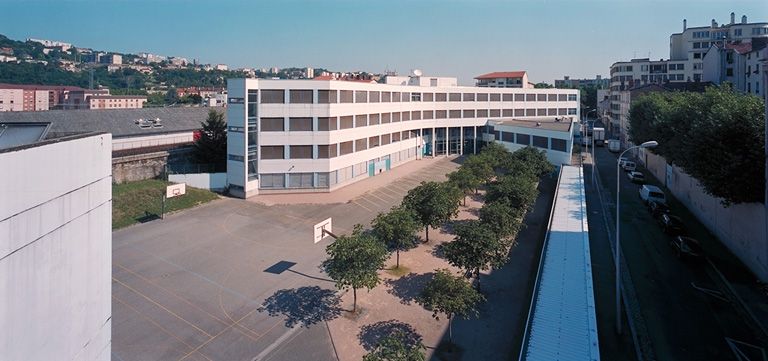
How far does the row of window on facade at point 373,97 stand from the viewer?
3741 cm

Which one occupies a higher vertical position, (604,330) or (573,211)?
(573,211)

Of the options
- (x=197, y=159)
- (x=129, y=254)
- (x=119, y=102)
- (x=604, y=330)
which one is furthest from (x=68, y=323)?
(x=119, y=102)

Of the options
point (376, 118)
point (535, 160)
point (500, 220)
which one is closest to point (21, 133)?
point (500, 220)

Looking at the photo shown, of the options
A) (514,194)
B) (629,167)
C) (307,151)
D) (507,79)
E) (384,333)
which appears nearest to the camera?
(384,333)

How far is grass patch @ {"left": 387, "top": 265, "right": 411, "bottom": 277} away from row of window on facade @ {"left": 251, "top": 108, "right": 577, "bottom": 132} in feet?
61.5

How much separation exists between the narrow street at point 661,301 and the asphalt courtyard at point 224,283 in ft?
39.1

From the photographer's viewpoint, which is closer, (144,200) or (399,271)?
(399,271)

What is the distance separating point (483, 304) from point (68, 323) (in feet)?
51.1

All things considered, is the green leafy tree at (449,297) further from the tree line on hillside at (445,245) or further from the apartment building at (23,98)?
the apartment building at (23,98)

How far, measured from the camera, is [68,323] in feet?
23.4

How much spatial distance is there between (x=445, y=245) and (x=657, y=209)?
2146cm

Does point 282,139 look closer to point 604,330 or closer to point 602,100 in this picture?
point 604,330

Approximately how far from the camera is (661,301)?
1964 centimetres

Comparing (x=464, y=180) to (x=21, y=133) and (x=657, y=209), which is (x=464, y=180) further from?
(x=21, y=133)
